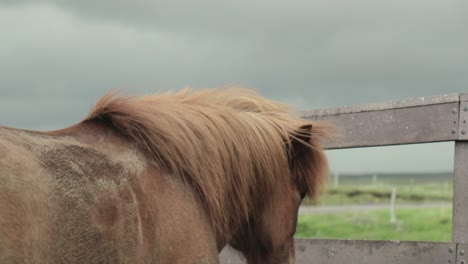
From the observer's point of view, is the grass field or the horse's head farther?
the grass field

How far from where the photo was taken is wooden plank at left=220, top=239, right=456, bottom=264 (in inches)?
177

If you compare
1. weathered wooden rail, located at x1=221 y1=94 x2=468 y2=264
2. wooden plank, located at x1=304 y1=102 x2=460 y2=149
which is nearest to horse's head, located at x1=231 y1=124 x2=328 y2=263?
wooden plank, located at x1=304 y1=102 x2=460 y2=149

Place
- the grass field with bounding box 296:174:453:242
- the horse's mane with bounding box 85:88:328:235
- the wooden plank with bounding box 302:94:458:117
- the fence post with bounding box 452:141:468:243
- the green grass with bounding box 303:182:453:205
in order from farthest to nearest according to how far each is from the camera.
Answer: the green grass with bounding box 303:182:453:205
the grass field with bounding box 296:174:453:242
the wooden plank with bounding box 302:94:458:117
the fence post with bounding box 452:141:468:243
the horse's mane with bounding box 85:88:328:235

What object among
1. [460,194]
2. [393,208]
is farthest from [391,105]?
[393,208]

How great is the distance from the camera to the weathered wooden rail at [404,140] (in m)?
4.46

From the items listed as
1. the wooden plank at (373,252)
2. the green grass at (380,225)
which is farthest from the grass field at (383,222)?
the wooden plank at (373,252)

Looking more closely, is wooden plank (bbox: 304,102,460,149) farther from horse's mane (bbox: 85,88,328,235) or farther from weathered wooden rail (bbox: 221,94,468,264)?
horse's mane (bbox: 85,88,328,235)

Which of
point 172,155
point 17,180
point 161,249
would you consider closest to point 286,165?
point 172,155

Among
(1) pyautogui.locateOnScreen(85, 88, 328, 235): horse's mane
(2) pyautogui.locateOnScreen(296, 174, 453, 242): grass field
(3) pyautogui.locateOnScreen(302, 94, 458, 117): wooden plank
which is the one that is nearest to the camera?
(1) pyautogui.locateOnScreen(85, 88, 328, 235): horse's mane

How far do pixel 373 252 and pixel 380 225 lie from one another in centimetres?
1420

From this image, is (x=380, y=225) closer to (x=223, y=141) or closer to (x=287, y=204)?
(x=287, y=204)

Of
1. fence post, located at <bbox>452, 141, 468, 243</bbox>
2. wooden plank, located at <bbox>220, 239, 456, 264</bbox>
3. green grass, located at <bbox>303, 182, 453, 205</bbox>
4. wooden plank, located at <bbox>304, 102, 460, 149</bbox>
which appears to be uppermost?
wooden plank, located at <bbox>304, 102, 460, 149</bbox>

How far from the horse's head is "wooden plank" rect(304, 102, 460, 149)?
525 millimetres

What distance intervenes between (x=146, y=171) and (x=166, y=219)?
22 cm
